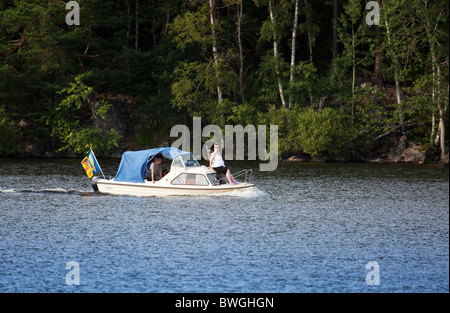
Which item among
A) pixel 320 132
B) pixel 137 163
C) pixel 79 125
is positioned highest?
pixel 79 125

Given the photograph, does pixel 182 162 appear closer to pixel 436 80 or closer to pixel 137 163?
pixel 137 163

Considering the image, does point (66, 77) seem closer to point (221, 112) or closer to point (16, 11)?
point (16, 11)

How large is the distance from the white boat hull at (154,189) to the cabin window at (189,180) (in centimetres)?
31

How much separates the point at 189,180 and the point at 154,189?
67.9 inches

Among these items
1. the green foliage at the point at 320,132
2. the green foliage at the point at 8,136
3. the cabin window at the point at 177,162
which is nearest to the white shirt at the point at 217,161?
the cabin window at the point at 177,162

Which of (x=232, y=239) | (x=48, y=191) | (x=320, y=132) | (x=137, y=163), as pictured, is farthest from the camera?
(x=320, y=132)

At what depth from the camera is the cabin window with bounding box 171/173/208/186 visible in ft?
102

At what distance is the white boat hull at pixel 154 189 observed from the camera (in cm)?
3100

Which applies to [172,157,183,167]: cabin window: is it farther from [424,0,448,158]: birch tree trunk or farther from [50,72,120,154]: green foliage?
[424,0,448,158]: birch tree trunk

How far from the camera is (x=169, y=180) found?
31297 millimetres

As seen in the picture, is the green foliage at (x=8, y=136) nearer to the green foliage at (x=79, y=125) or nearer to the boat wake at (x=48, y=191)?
the green foliage at (x=79, y=125)

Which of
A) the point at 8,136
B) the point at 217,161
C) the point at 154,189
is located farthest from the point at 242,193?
the point at 8,136

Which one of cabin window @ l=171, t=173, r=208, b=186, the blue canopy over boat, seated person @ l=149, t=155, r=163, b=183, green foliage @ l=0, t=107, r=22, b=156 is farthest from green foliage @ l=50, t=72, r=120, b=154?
cabin window @ l=171, t=173, r=208, b=186
